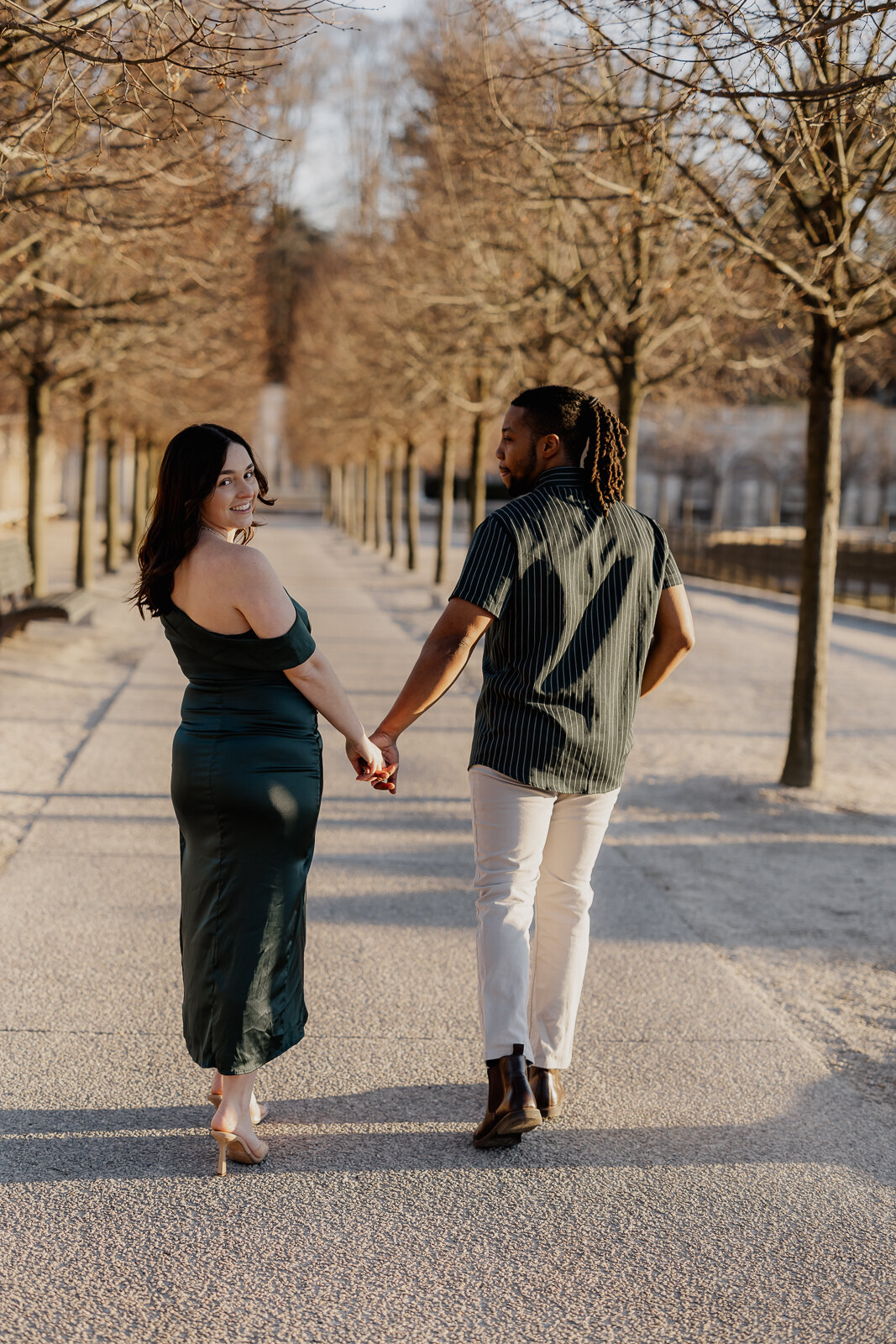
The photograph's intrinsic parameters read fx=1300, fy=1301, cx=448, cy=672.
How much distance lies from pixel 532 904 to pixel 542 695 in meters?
0.57

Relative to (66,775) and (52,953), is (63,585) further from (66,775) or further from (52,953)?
(52,953)

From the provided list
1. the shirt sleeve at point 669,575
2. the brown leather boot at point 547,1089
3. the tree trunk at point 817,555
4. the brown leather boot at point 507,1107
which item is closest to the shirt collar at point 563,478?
the shirt sleeve at point 669,575

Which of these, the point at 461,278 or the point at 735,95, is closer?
the point at 735,95

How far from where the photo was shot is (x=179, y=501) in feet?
10.3

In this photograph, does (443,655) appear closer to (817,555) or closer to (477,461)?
(817,555)

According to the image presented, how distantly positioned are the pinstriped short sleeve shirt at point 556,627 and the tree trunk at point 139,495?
21065mm

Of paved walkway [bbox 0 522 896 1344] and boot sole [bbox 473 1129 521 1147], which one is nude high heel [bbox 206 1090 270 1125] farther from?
boot sole [bbox 473 1129 521 1147]

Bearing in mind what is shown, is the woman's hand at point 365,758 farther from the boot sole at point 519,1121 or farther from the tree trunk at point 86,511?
the tree trunk at point 86,511

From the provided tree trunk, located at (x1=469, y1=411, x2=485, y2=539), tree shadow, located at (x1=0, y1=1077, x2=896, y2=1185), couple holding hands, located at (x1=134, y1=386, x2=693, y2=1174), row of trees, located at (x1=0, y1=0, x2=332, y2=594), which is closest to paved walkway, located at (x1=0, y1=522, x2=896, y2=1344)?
tree shadow, located at (x1=0, y1=1077, x2=896, y2=1185)

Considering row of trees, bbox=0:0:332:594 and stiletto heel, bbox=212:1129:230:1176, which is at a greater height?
row of trees, bbox=0:0:332:594

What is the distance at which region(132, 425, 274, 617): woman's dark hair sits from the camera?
3.12 meters

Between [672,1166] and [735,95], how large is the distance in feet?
12.1

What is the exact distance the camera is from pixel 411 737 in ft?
30.8

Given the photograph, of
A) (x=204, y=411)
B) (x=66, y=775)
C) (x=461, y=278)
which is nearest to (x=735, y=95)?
(x=66, y=775)
